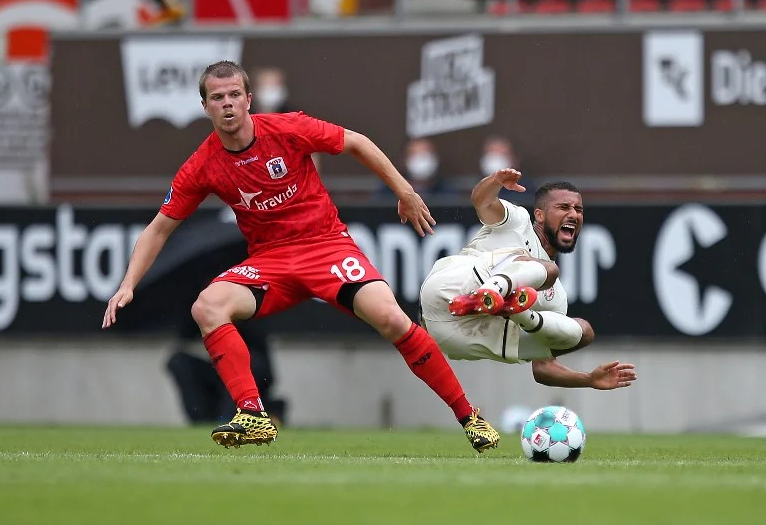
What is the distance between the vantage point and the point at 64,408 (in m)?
14.6

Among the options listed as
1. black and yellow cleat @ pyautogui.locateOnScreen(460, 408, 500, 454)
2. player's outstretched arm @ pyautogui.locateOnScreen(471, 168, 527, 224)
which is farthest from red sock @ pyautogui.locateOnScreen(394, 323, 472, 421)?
player's outstretched arm @ pyautogui.locateOnScreen(471, 168, 527, 224)

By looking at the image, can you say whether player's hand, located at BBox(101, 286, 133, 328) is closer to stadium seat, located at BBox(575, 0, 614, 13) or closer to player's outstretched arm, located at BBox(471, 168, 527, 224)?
player's outstretched arm, located at BBox(471, 168, 527, 224)

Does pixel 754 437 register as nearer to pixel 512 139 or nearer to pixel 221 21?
pixel 512 139

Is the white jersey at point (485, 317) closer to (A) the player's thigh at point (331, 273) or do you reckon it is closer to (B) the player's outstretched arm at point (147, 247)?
(A) the player's thigh at point (331, 273)

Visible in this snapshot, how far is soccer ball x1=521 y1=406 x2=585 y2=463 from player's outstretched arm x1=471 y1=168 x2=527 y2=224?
129 cm

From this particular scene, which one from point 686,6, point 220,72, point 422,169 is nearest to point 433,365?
point 220,72

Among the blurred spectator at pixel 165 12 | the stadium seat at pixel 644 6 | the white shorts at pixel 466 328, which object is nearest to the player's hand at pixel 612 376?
the white shorts at pixel 466 328

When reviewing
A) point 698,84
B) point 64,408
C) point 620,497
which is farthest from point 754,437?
point 620,497

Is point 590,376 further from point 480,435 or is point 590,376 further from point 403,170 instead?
point 403,170

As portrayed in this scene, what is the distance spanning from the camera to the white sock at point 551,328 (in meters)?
8.97

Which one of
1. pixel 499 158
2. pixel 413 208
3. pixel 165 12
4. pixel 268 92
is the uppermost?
pixel 165 12

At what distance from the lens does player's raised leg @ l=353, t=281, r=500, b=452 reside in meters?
8.80

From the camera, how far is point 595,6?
1655cm

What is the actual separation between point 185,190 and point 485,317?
6.22ft
